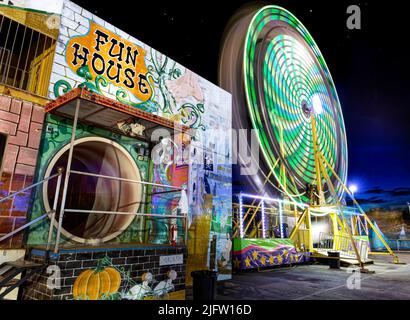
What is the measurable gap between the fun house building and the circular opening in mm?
34

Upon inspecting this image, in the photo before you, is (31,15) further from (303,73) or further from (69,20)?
(303,73)

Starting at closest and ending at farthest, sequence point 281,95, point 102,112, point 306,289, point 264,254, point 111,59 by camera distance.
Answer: point 102,112 < point 111,59 < point 306,289 < point 264,254 < point 281,95

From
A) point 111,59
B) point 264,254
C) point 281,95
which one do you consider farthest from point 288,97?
point 111,59

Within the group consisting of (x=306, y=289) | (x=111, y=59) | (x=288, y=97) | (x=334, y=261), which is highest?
(x=288, y=97)

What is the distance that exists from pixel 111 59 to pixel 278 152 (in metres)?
10.9

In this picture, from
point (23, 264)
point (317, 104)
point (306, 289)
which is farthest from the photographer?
point (317, 104)

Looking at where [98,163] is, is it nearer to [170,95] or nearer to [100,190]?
[100,190]

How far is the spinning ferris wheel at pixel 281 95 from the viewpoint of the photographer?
14398 millimetres

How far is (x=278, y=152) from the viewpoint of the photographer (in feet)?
50.3

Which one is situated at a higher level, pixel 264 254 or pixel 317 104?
pixel 317 104

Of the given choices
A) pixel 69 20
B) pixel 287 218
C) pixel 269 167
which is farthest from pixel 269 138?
pixel 69 20

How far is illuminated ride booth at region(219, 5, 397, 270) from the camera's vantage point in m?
12.1

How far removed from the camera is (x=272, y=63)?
17.0 meters

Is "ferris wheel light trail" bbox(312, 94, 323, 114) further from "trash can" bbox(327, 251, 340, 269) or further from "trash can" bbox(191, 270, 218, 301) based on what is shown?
"trash can" bbox(191, 270, 218, 301)
